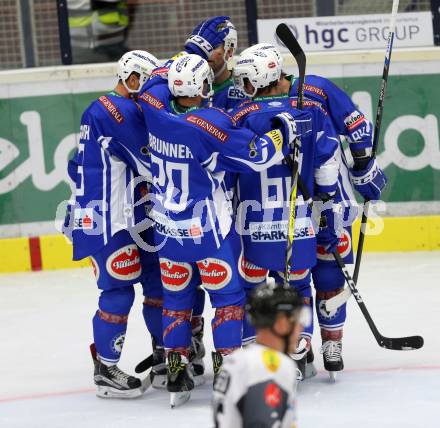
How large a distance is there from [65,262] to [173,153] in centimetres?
342

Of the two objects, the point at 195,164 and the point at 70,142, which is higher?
the point at 195,164

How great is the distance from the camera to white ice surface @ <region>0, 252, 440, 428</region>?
4.81 m

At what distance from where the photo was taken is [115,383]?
203 inches

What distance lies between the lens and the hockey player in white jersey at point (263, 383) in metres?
2.82

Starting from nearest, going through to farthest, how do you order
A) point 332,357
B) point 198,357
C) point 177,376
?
point 177,376 → point 332,357 → point 198,357

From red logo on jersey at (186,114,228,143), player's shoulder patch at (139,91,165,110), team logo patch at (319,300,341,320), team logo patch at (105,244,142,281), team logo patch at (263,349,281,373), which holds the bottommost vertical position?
team logo patch at (319,300,341,320)

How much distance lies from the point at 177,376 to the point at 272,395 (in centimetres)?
213

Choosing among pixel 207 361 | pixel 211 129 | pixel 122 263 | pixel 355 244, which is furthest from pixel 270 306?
pixel 355 244

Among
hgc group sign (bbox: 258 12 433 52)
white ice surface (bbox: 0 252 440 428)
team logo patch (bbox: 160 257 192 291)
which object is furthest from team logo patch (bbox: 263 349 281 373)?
hgc group sign (bbox: 258 12 433 52)

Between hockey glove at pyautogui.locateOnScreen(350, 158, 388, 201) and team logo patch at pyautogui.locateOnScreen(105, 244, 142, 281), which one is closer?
team logo patch at pyautogui.locateOnScreen(105, 244, 142, 281)

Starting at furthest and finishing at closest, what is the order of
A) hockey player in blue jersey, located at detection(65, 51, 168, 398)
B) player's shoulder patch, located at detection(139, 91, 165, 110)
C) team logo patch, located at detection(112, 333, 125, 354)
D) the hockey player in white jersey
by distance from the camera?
team logo patch, located at detection(112, 333, 125, 354), hockey player in blue jersey, located at detection(65, 51, 168, 398), player's shoulder patch, located at detection(139, 91, 165, 110), the hockey player in white jersey

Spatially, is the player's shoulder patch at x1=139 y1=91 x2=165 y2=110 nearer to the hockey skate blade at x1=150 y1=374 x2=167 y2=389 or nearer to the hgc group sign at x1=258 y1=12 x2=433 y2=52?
the hockey skate blade at x1=150 y1=374 x2=167 y2=389

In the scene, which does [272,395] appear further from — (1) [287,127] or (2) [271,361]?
(1) [287,127]

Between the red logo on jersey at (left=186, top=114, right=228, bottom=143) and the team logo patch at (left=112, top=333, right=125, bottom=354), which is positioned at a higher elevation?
the red logo on jersey at (left=186, top=114, right=228, bottom=143)
